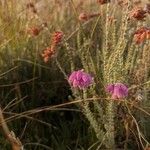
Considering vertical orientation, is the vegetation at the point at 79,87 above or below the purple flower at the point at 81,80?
below

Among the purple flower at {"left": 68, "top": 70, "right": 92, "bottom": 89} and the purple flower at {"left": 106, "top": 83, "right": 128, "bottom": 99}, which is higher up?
the purple flower at {"left": 68, "top": 70, "right": 92, "bottom": 89}

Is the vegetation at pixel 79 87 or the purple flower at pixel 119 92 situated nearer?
the purple flower at pixel 119 92

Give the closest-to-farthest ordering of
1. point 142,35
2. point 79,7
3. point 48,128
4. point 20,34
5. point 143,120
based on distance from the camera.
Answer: point 142,35, point 143,120, point 48,128, point 20,34, point 79,7

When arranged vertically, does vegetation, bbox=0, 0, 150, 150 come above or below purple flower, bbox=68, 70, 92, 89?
below

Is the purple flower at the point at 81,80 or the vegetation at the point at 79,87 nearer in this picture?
the purple flower at the point at 81,80

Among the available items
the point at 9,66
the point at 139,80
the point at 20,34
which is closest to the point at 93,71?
the point at 139,80

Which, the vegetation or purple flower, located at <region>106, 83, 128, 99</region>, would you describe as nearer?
purple flower, located at <region>106, 83, 128, 99</region>

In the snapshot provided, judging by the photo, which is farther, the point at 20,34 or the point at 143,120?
the point at 20,34

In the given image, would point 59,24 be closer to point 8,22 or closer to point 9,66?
A: point 8,22

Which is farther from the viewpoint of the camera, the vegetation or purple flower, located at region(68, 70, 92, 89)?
the vegetation

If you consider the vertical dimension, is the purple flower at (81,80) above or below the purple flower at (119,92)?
above

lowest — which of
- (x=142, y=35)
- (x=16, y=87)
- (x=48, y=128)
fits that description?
(x=48, y=128)

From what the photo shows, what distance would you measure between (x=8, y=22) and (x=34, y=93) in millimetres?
638

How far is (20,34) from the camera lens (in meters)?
2.74
